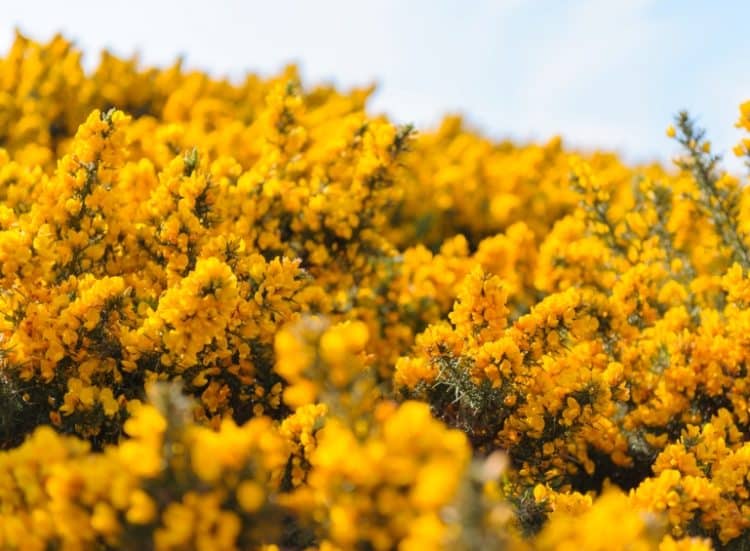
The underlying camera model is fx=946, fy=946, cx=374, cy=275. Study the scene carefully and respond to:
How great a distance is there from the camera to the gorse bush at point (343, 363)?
1.82 meters

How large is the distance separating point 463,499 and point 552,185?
730 centimetres

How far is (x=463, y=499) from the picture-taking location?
62.2 inches

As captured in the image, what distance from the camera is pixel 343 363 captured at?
6.05ft

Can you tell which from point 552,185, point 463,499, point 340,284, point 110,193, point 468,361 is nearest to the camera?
point 463,499

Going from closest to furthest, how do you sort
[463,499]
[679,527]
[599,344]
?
[463,499] → [679,527] → [599,344]

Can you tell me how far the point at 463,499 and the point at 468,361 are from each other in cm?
163

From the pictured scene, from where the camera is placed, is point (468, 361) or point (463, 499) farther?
point (468, 361)

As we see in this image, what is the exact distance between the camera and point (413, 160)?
8.78 meters

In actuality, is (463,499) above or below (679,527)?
below

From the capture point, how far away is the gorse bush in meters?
1.82

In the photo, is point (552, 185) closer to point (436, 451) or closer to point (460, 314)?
point (460, 314)

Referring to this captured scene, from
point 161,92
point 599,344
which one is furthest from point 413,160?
point 599,344

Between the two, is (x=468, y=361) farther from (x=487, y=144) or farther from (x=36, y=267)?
(x=487, y=144)

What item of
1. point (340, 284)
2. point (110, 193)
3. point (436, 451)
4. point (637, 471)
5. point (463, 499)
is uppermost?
point (340, 284)
